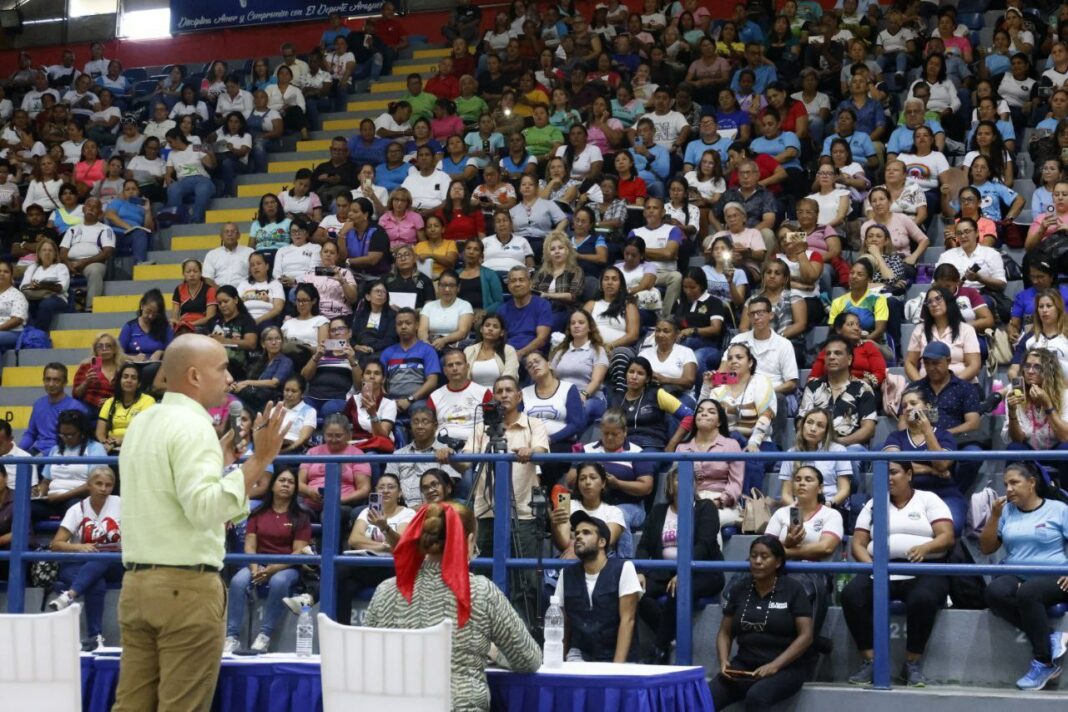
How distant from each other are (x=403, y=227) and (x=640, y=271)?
245 centimetres

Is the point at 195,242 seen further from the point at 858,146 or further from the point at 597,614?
the point at 597,614

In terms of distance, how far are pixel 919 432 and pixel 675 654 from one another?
213cm

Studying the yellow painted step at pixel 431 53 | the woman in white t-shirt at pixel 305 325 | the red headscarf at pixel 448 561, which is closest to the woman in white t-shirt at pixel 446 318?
the woman in white t-shirt at pixel 305 325

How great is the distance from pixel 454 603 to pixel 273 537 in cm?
319

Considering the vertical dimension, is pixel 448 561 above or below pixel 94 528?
above

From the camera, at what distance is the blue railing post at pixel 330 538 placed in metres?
7.54

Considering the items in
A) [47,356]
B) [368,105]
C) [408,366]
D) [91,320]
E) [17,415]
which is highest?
[368,105]

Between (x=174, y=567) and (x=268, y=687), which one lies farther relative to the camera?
(x=268, y=687)

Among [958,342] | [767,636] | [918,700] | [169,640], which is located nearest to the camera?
[169,640]

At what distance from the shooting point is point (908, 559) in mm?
7258

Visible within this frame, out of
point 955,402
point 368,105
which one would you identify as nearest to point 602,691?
point 955,402

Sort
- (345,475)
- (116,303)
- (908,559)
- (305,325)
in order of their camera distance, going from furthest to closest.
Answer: (116,303) → (305,325) → (345,475) → (908,559)

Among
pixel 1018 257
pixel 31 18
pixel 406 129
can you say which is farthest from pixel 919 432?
pixel 31 18

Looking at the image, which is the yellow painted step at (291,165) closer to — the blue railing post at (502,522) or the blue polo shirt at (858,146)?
the blue polo shirt at (858,146)
